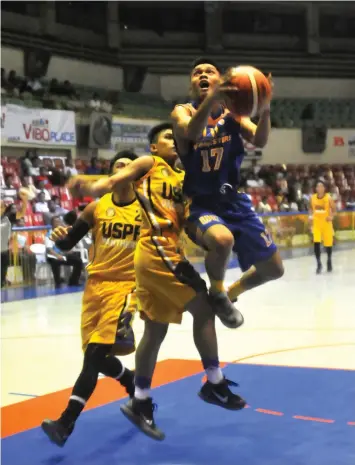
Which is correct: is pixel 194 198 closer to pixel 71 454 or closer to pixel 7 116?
pixel 71 454

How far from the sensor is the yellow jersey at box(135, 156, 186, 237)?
13.6 feet

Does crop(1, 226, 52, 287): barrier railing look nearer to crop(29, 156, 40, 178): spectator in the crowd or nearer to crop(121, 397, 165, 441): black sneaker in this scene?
crop(29, 156, 40, 178): spectator in the crowd

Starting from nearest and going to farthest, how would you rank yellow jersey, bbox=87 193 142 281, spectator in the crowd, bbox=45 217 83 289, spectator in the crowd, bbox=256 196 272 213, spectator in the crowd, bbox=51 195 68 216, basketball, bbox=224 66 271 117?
basketball, bbox=224 66 271 117 → yellow jersey, bbox=87 193 142 281 → spectator in the crowd, bbox=45 217 83 289 → spectator in the crowd, bbox=51 195 68 216 → spectator in the crowd, bbox=256 196 272 213

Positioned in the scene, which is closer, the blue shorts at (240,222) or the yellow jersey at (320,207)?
the blue shorts at (240,222)

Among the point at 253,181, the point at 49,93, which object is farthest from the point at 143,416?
the point at 253,181

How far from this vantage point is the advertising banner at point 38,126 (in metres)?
17.1

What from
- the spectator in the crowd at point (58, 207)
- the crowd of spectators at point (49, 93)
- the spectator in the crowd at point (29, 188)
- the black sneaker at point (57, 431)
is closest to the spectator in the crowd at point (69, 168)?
the spectator in the crowd at point (29, 188)

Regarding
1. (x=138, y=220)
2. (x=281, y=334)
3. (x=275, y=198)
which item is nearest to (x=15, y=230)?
(x=281, y=334)

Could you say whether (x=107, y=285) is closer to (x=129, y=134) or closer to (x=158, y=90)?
(x=129, y=134)

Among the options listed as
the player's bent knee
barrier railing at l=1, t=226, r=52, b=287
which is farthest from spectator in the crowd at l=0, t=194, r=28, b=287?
the player's bent knee

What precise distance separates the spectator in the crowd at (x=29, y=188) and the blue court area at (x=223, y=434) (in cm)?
807

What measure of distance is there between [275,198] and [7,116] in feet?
27.3

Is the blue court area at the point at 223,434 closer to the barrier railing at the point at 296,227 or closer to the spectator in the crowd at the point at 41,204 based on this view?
the spectator in the crowd at the point at 41,204

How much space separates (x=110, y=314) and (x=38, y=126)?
14.2 m
